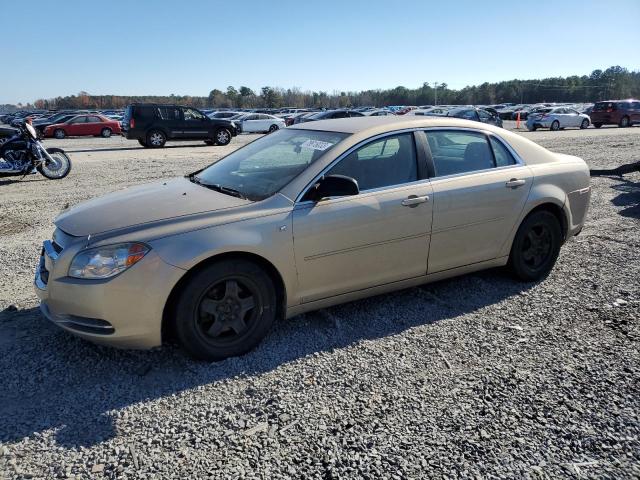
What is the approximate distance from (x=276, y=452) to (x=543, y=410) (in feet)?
5.11

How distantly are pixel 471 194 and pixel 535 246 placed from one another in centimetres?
108

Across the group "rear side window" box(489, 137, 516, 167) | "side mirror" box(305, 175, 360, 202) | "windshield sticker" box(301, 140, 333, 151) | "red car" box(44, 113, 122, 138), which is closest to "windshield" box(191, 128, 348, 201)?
"windshield sticker" box(301, 140, 333, 151)

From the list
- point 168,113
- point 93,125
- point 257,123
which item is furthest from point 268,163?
point 257,123

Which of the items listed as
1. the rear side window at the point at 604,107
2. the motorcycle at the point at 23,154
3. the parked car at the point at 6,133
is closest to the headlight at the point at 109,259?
the motorcycle at the point at 23,154

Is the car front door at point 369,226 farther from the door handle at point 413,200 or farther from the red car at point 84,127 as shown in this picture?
the red car at point 84,127

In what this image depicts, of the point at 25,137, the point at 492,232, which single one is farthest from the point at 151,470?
the point at 25,137

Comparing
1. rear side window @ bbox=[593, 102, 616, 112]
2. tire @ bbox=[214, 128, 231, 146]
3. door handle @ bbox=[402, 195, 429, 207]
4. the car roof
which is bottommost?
tire @ bbox=[214, 128, 231, 146]

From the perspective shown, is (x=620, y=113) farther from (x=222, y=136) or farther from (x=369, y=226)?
(x=369, y=226)

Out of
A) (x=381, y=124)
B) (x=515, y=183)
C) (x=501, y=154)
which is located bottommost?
(x=515, y=183)

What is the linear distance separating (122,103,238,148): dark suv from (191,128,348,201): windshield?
17866mm

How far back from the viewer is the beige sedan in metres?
3.24

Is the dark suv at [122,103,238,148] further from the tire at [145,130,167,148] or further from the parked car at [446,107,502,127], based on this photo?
the parked car at [446,107,502,127]

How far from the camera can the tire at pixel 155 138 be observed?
2127 centimetres

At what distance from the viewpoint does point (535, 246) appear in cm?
495
